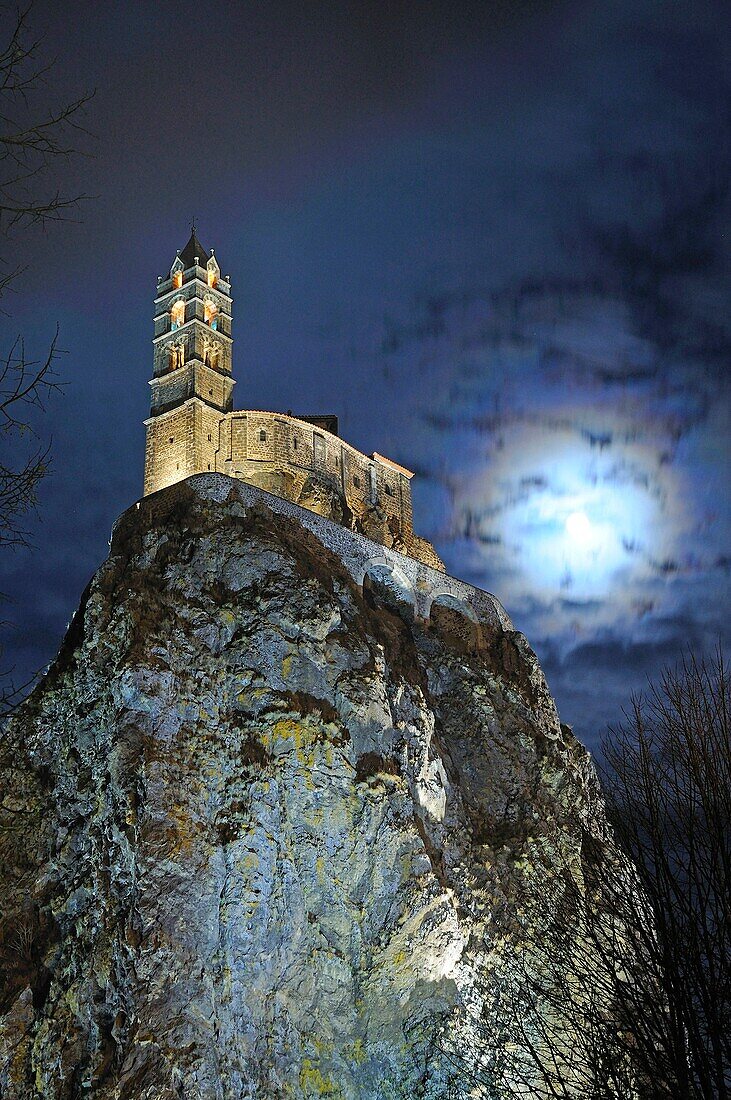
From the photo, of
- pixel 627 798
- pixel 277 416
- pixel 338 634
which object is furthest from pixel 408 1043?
pixel 277 416

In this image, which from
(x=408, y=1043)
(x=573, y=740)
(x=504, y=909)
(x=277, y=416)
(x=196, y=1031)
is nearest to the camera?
(x=196, y=1031)

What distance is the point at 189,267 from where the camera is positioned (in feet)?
189

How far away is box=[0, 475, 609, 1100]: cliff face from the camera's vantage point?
2448cm

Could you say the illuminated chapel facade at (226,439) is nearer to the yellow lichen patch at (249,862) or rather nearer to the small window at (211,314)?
the small window at (211,314)

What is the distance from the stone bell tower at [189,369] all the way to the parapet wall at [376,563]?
11.6 meters

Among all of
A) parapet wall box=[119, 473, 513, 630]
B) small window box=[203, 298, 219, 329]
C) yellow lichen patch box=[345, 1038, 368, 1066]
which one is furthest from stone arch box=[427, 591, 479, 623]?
small window box=[203, 298, 219, 329]

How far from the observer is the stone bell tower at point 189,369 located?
162 feet

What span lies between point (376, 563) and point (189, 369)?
63.3 ft

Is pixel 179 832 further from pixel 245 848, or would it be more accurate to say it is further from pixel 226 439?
pixel 226 439

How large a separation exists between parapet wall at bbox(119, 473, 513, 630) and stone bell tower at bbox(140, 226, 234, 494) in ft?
37.9

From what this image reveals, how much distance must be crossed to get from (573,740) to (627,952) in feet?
93.7

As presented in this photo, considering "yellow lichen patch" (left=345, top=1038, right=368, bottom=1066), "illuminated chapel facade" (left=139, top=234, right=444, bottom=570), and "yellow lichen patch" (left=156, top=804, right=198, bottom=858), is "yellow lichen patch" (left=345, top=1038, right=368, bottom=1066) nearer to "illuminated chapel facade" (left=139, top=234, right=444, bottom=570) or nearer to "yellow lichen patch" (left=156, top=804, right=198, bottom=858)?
"yellow lichen patch" (left=156, top=804, right=198, bottom=858)

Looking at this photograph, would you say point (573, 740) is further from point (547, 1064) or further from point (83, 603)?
point (83, 603)

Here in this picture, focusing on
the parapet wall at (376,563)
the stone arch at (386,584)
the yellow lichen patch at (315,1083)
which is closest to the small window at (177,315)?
the parapet wall at (376,563)
